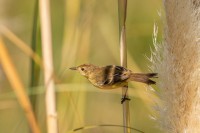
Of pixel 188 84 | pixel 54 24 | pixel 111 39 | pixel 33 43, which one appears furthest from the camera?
pixel 54 24

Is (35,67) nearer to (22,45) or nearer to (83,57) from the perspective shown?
(22,45)

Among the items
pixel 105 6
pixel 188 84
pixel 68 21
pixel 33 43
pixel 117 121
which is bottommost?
pixel 117 121

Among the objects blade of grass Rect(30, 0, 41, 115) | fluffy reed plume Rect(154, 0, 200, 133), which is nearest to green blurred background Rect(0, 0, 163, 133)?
blade of grass Rect(30, 0, 41, 115)

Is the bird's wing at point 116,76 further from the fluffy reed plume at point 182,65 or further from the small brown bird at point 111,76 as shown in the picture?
the fluffy reed plume at point 182,65

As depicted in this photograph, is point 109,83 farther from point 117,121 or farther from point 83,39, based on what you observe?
point 117,121

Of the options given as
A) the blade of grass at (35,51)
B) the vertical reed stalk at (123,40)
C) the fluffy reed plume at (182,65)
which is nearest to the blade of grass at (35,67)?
the blade of grass at (35,51)

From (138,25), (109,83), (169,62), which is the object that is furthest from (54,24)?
(169,62)

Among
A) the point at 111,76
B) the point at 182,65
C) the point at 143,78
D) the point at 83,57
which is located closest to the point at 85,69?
the point at 83,57
